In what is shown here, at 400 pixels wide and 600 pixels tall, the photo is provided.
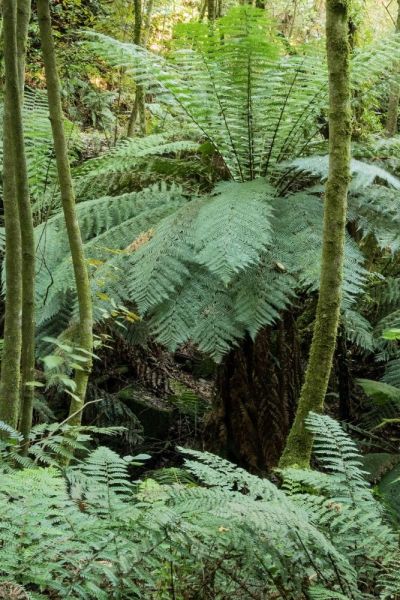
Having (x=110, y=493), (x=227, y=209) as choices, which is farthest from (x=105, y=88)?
(x=110, y=493)

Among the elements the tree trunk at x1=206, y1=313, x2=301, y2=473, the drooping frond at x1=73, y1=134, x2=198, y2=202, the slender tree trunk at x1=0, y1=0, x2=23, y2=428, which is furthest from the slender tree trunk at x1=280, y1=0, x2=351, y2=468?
the drooping frond at x1=73, y1=134, x2=198, y2=202

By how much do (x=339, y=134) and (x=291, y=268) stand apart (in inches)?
28.2

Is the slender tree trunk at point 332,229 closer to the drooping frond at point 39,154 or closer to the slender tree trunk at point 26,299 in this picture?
the slender tree trunk at point 26,299

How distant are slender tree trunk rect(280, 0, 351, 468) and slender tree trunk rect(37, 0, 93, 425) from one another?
722 mm

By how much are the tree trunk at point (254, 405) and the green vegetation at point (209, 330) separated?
1 centimetres

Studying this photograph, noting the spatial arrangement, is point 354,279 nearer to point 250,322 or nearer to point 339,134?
point 250,322

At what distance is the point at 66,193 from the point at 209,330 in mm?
765

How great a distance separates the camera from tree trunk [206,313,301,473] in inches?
114

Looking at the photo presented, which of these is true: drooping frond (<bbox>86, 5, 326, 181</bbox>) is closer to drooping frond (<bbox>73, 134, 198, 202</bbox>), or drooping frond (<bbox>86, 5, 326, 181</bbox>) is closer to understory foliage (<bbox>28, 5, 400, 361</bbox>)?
understory foliage (<bbox>28, 5, 400, 361</bbox>)

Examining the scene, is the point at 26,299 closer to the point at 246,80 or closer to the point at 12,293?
the point at 12,293

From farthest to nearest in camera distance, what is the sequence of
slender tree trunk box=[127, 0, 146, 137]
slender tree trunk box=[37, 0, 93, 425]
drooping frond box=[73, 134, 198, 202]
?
slender tree trunk box=[127, 0, 146, 137]
drooping frond box=[73, 134, 198, 202]
slender tree trunk box=[37, 0, 93, 425]

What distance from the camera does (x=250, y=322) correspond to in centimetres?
242

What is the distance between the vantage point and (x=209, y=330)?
8.07ft

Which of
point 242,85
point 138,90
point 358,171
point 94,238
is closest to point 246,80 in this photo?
point 242,85
